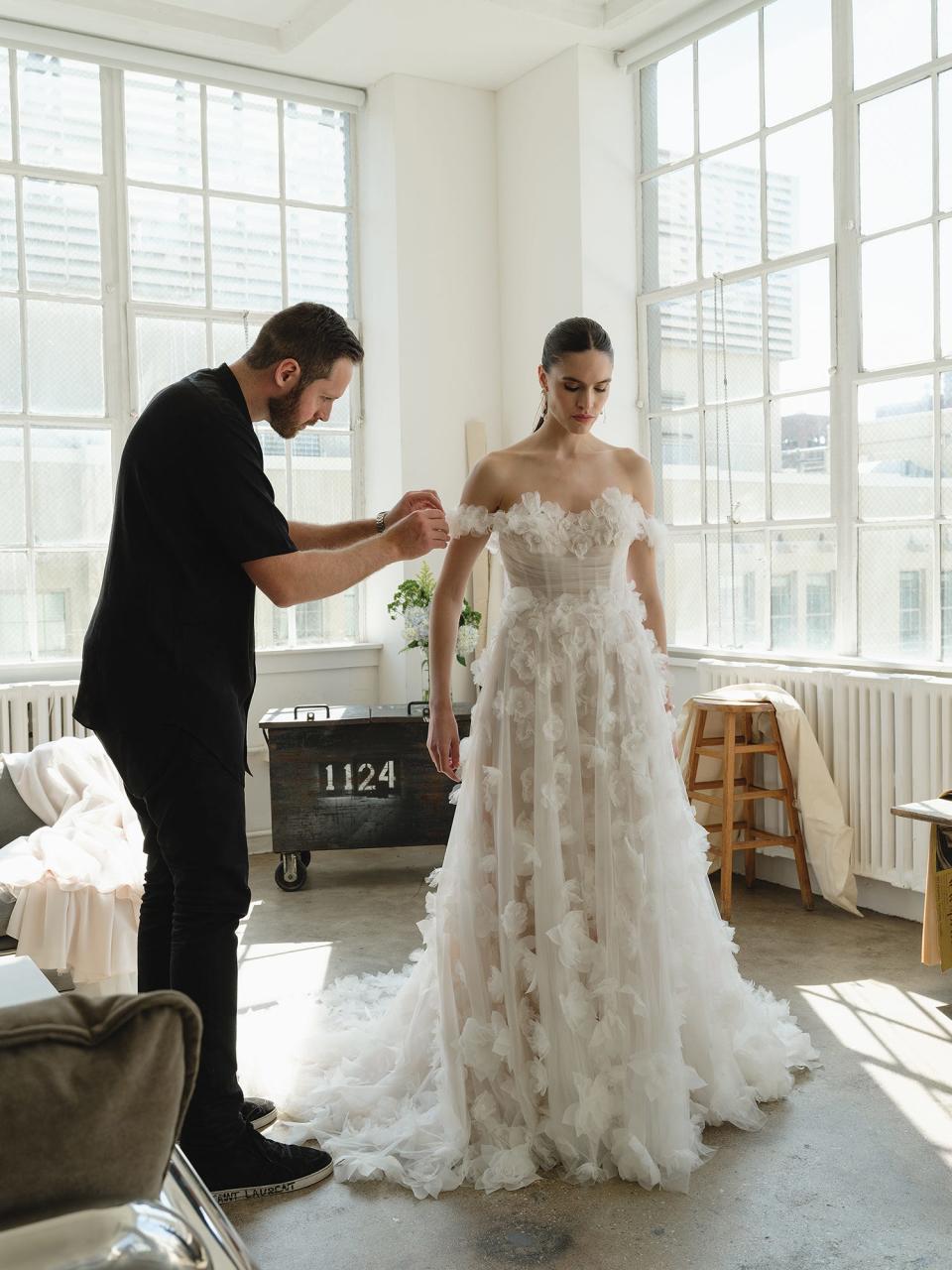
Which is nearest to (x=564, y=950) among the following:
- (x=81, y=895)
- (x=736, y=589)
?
(x=81, y=895)

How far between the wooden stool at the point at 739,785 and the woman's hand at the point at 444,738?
5.73ft

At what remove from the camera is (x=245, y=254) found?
566cm

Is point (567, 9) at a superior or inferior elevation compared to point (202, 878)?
superior

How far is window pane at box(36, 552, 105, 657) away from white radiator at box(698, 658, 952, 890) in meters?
2.98

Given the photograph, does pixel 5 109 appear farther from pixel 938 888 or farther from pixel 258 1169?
pixel 938 888

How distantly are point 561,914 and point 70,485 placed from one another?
3.57m

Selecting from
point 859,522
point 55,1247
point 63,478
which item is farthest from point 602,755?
point 63,478

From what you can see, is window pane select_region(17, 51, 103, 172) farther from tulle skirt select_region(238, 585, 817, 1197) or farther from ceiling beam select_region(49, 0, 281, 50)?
tulle skirt select_region(238, 585, 817, 1197)

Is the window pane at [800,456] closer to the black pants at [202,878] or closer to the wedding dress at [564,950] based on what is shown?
the wedding dress at [564,950]

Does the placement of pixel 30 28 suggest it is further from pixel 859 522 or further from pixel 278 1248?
pixel 278 1248

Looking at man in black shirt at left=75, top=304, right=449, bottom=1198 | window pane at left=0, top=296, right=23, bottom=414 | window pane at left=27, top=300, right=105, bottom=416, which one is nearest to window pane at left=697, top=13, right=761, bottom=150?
window pane at left=27, top=300, right=105, bottom=416

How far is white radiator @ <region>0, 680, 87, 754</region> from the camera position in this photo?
15.8 feet

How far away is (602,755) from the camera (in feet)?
8.49

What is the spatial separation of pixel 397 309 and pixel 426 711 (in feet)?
6.58
